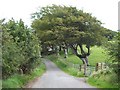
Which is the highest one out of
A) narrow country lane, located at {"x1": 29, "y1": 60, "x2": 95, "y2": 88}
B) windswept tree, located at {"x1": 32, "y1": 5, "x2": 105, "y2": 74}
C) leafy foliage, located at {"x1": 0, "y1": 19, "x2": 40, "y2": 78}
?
windswept tree, located at {"x1": 32, "y1": 5, "x2": 105, "y2": 74}

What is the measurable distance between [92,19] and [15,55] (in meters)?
32.0

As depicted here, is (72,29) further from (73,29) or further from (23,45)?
(23,45)

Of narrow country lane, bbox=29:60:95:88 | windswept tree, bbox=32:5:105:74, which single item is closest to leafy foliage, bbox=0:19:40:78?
narrow country lane, bbox=29:60:95:88

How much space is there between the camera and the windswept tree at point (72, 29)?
164 feet

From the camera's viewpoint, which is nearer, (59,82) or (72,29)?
(59,82)

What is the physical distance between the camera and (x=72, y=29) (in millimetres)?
49812

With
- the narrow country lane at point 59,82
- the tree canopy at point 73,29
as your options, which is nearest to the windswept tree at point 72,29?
the tree canopy at point 73,29

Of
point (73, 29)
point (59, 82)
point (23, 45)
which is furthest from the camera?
point (73, 29)

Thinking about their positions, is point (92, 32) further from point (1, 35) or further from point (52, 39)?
point (1, 35)

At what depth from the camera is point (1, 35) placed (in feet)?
57.3

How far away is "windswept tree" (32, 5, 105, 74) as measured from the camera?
50031mm

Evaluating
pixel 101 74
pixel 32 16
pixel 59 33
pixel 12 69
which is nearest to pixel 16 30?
pixel 101 74

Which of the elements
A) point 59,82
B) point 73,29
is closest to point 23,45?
point 59,82

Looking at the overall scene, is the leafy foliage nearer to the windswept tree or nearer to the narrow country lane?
the narrow country lane
